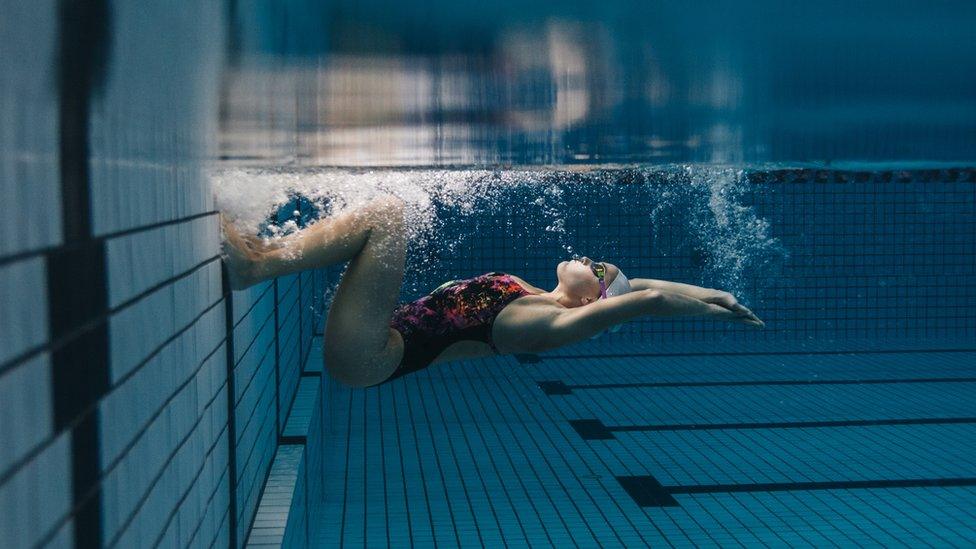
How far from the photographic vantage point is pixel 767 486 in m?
5.44

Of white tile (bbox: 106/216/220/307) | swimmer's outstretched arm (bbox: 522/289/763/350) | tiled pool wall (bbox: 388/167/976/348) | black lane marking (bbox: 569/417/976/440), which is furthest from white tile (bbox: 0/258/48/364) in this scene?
tiled pool wall (bbox: 388/167/976/348)

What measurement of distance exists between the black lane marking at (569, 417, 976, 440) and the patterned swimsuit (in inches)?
118

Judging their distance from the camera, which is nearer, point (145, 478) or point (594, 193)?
point (145, 478)

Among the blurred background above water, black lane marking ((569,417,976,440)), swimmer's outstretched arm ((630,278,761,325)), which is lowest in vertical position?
black lane marking ((569,417,976,440))

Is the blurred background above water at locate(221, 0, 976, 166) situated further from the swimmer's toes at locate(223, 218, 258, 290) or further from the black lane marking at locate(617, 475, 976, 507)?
the black lane marking at locate(617, 475, 976, 507)

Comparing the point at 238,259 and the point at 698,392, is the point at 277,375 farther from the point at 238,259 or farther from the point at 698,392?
the point at 698,392

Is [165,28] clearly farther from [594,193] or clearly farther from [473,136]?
[594,193]

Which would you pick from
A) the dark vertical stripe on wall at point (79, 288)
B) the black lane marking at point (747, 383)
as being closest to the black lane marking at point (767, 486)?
the black lane marking at point (747, 383)

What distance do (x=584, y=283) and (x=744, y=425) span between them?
11.8 feet

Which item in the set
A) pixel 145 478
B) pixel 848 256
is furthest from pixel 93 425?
pixel 848 256

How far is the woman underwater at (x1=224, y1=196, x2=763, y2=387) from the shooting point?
3094 millimetres

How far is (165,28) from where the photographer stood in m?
1.88

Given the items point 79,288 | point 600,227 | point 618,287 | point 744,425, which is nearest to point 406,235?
point 618,287

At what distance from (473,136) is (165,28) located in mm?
2108
